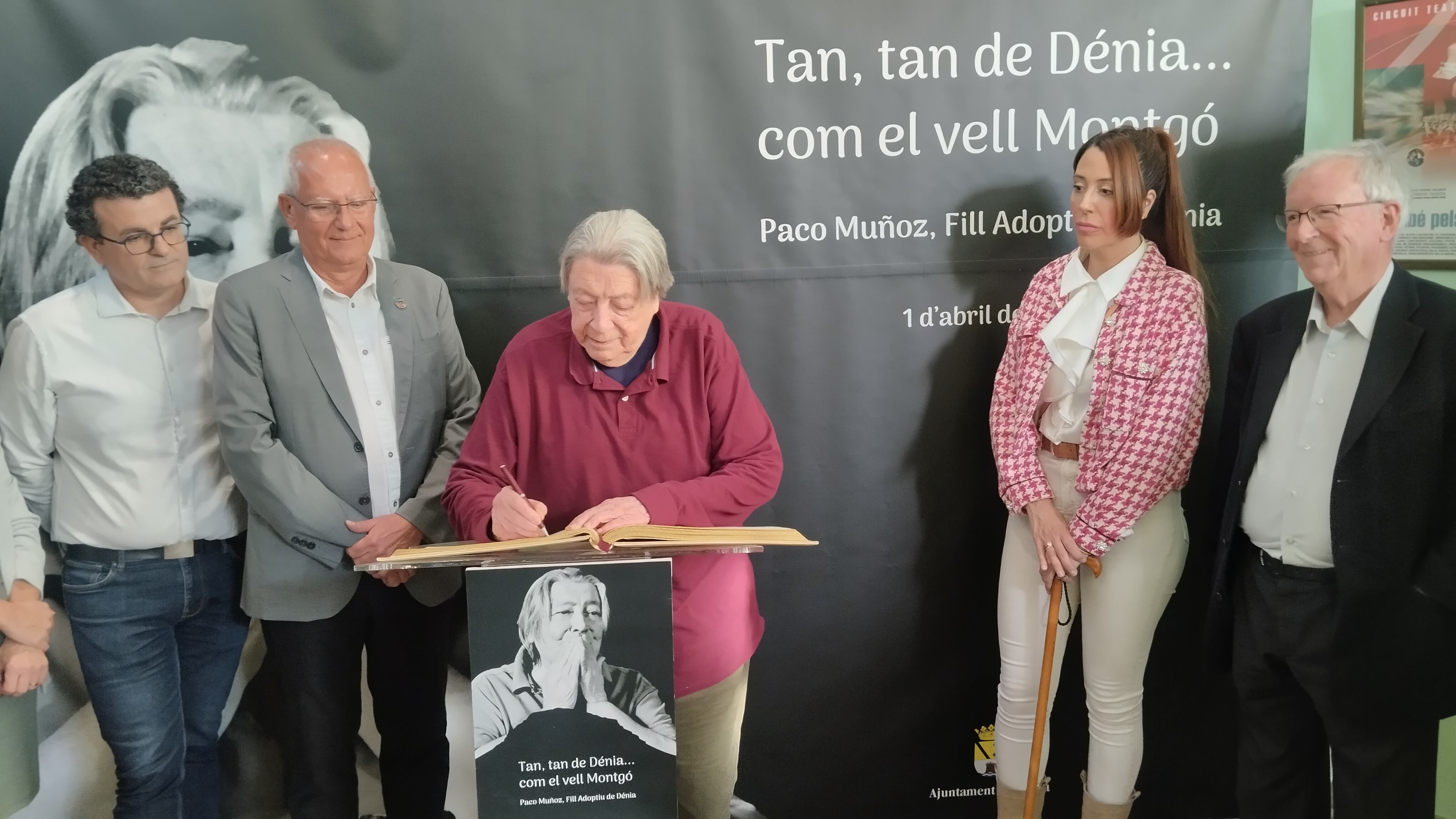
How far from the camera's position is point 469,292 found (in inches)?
93.4

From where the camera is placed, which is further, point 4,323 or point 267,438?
point 4,323

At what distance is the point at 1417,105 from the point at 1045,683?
5.86 ft

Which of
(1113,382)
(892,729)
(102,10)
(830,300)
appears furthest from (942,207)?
(102,10)

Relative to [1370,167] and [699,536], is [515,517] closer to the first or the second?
[699,536]

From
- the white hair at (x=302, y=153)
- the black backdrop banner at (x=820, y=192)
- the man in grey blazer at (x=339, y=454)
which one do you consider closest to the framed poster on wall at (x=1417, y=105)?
the black backdrop banner at (x=820, y=192)

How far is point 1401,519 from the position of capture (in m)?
1.75

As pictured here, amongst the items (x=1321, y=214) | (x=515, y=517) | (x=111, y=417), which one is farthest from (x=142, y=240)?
(x=1321, y=214)

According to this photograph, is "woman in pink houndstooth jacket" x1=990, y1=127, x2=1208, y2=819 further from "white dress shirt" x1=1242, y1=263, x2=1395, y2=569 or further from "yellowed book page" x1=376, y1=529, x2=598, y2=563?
"yellowed book page" x1=376, y1=529, x2=598, y2=563

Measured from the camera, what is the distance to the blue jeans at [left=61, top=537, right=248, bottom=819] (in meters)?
2.09

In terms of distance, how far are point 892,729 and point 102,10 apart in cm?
277

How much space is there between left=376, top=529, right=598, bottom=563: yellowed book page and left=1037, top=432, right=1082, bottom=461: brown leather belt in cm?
121

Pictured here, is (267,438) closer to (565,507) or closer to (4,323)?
(565,507)

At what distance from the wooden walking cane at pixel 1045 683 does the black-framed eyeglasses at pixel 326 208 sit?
5.91ft

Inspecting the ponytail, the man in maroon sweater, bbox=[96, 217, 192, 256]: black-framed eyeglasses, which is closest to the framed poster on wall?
the ponytail
